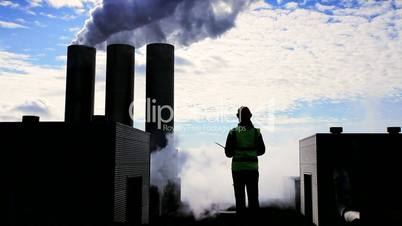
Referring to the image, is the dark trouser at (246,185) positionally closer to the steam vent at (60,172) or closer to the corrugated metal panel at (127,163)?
the steam vent at (60,172)

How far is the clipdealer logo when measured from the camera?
3134 cm

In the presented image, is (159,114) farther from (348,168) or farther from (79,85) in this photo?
(348,168)

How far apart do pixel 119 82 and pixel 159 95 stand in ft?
10.3

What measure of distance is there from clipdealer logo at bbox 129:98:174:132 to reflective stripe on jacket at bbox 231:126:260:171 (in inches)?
951

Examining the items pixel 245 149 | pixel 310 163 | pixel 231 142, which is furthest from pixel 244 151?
pixel 310 163

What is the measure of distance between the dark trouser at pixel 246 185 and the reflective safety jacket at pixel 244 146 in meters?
0.10

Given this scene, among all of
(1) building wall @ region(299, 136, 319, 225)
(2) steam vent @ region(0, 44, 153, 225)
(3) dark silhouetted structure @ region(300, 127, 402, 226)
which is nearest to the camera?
(2) steam vent @ region(0, 44, 153, 225)

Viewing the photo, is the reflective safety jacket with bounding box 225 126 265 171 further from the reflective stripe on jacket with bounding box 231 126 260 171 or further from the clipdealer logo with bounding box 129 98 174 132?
the clipdealer logo with bounding box 129 98 174 132

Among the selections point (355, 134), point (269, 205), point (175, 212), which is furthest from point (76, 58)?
point (355, 134)

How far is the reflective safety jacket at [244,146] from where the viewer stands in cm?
737

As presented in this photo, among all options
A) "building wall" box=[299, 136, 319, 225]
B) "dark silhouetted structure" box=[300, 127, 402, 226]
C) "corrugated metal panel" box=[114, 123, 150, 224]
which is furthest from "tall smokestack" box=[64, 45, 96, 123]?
"dark silhouetted structure" box=[300, 127, 402, 226]

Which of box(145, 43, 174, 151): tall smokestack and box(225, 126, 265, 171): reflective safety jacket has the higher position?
box(145, 43, 174, 151): tall smokestack

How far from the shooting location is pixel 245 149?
7383 mm

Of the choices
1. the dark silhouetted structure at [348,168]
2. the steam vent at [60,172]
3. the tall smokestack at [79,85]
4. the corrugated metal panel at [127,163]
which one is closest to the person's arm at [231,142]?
the steam vent at [60,172]
